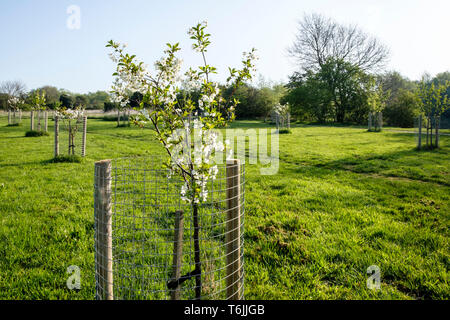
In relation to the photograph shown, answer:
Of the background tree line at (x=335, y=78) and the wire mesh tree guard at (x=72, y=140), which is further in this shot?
the background tree line at (x=335, y=78)

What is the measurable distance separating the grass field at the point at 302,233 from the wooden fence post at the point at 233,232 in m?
0.48

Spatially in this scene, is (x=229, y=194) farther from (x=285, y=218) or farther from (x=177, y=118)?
(x=285, y=218)

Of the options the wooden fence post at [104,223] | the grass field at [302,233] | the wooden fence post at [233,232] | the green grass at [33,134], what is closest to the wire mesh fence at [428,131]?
the grass field at [302,233]

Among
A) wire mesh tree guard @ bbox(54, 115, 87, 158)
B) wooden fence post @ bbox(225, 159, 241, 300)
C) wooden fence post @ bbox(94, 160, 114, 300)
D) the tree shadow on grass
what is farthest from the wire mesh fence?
wire mesh tree guard @ bbox(54, 115, 87, 158)

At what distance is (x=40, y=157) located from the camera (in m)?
9.64

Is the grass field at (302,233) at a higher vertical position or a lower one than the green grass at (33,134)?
lower

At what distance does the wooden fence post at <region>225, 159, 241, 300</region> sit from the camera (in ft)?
7.38

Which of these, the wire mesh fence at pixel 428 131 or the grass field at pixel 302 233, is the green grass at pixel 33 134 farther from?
the wire mesh fence at pixel 428 131

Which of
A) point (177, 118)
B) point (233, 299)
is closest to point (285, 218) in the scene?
point (233, 299)

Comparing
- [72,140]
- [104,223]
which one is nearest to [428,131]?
[104,223]

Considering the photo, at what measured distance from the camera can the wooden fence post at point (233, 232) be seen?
7.38ft

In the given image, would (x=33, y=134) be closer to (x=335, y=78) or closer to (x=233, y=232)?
(x=233, y=232)

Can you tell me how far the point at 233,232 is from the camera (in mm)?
2271

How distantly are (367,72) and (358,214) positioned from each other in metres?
34.4
